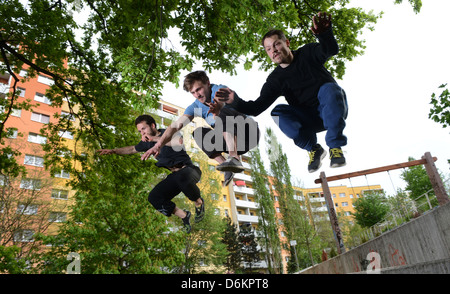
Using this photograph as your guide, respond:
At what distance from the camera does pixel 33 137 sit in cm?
2250

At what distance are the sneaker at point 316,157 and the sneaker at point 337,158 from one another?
28cm

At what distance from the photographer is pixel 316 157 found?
2.46m

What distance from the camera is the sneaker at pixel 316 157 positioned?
96.6 inches

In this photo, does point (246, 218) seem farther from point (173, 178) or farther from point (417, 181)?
point (173, 178)

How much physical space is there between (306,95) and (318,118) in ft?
0.89

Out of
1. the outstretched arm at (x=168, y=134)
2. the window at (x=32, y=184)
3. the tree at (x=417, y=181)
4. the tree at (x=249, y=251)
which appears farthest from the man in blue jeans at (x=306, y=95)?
the tree at (x=417, y=181)

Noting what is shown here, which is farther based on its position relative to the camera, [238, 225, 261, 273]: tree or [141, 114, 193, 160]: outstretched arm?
[238, 225, 261, 273]: tree

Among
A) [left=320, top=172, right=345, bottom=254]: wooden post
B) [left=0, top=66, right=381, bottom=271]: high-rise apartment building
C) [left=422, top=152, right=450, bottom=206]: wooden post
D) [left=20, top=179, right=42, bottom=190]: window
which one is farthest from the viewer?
[left=20, top=179, right=42, bottom=190]: window

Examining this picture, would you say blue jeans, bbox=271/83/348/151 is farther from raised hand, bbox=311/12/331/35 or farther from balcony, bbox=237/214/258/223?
balcony, bbox=237/214/258/223

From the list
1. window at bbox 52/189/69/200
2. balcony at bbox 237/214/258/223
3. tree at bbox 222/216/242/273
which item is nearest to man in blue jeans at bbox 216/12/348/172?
window at bbox 52/189/69/200

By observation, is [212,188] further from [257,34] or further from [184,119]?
[257,34]

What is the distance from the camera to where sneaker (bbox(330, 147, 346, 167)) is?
83.3 inches
